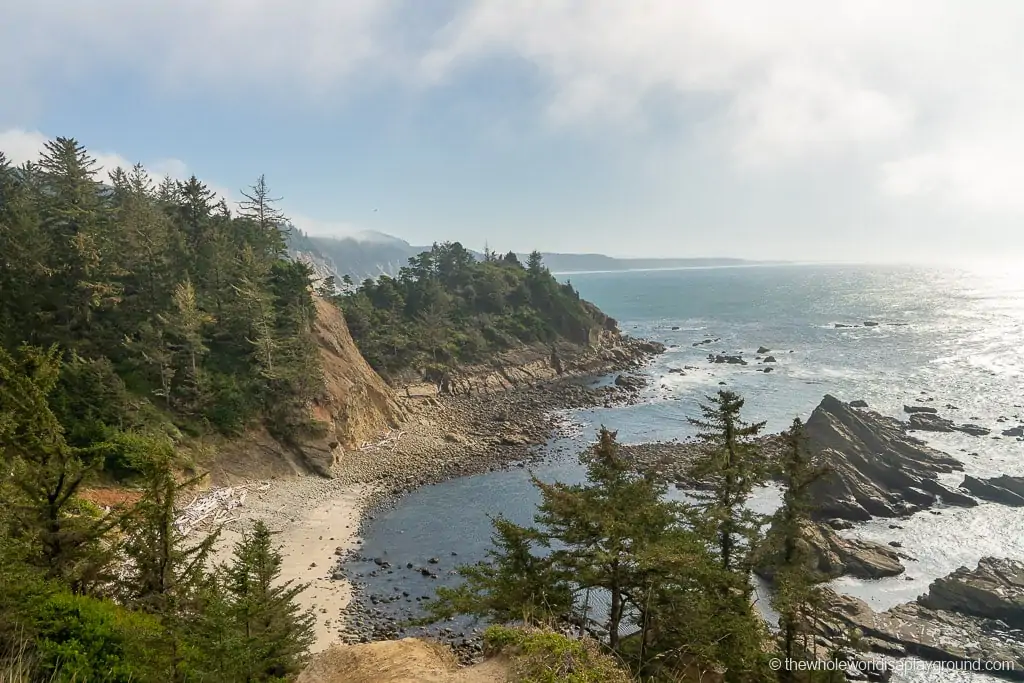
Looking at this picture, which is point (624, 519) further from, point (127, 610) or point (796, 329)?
point (796, 329)

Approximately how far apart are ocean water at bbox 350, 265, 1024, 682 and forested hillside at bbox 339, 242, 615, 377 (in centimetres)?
1903

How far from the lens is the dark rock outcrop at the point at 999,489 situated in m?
38.8

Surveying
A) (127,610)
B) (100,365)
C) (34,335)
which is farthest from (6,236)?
(127,610)

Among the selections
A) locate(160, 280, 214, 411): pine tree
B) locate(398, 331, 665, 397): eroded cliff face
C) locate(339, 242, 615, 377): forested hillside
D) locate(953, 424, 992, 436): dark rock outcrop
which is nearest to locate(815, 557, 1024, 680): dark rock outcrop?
locate(953, 424, 992, 436): dark rock outcrop

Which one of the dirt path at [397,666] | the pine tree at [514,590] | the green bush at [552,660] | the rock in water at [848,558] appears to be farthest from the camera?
the rock in water at [848,558]

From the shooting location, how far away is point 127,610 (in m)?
13.4

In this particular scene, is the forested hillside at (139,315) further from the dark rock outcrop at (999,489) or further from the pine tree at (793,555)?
the dark rock outcrop at (999,489)

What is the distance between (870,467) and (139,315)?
57.2m

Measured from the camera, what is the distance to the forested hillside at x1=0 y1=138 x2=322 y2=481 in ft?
106

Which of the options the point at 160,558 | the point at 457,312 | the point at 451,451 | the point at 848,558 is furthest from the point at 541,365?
the point at 160,558

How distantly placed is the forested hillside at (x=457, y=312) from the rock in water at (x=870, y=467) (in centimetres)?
4400

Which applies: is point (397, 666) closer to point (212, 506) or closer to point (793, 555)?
point (793, 555)

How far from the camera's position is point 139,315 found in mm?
38375

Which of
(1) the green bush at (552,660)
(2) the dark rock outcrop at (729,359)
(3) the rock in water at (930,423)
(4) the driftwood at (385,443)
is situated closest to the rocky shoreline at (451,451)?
(4) the driftwood at (385,443)
